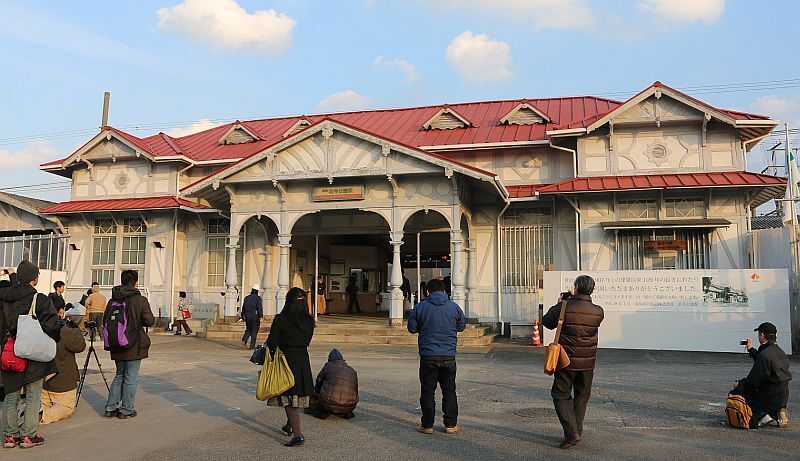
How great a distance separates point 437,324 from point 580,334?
1516 millimetres

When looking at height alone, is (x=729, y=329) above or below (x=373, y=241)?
below

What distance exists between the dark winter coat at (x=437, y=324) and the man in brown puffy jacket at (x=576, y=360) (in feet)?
3.62

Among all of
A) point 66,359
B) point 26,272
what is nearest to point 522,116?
point 66,359

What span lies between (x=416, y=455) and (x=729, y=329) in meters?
11.6

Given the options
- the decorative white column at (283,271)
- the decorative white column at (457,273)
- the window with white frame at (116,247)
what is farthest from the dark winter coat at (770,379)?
the window with white frame at (116,247)

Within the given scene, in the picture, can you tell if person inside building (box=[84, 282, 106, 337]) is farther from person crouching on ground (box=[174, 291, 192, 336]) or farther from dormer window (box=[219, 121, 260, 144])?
dormer window (box=[219, 121, 260, 144])

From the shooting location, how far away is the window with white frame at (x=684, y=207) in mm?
18188

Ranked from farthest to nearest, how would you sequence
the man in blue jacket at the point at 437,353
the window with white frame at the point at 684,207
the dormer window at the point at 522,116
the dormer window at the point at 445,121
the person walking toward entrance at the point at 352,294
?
the person walking toward entrance at the point at 352,294 → the dormer window at the point at 445,121 → the dormer window at the point at 522,116 → the window with white frame at the point at 684,207 → the man in blue jacket at the point at 437,353

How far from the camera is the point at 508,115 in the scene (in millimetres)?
21453

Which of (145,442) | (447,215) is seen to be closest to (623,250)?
(447,215)

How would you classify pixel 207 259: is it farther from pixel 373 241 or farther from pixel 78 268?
pixel 373 241

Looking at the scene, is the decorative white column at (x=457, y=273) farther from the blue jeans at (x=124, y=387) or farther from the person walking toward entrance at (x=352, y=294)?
the blue jeans at (x=124, y=387)

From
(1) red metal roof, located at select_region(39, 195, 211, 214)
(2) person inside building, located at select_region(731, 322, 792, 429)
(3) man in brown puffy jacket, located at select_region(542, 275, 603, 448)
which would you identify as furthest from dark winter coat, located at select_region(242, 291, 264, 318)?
(2) person inside building, located at select_region(731, 322, 792, 429)

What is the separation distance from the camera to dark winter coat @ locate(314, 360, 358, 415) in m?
7.43
